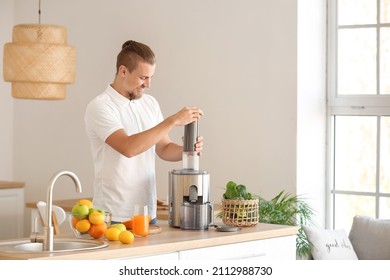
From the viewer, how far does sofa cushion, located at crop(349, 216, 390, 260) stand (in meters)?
5.11

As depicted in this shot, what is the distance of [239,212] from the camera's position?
3.76m

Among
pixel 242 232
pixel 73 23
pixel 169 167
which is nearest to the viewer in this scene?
pixel 242 232

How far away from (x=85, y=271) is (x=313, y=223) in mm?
2790

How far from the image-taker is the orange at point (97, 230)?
335 centimetres

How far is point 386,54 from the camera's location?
18.0ft

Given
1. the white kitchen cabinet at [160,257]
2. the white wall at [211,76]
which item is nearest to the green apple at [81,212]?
the white kitchen cabinet at [160,257]

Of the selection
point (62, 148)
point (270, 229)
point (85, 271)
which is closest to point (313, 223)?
point (270, 229)

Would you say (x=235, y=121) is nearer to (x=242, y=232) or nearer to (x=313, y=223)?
(x=313, y=223)

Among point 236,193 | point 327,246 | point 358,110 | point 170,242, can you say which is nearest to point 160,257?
point 170,242

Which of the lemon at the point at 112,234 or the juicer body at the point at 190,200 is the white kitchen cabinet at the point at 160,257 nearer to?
the lemon at the point at 112,234

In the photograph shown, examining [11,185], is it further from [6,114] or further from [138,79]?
[138,79]

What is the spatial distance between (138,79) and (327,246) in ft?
5.81

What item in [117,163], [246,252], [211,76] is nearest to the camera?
[246,252]

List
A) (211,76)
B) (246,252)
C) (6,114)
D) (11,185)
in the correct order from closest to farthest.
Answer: (246,252) → (211,76) → (11,185) → (6,114)
